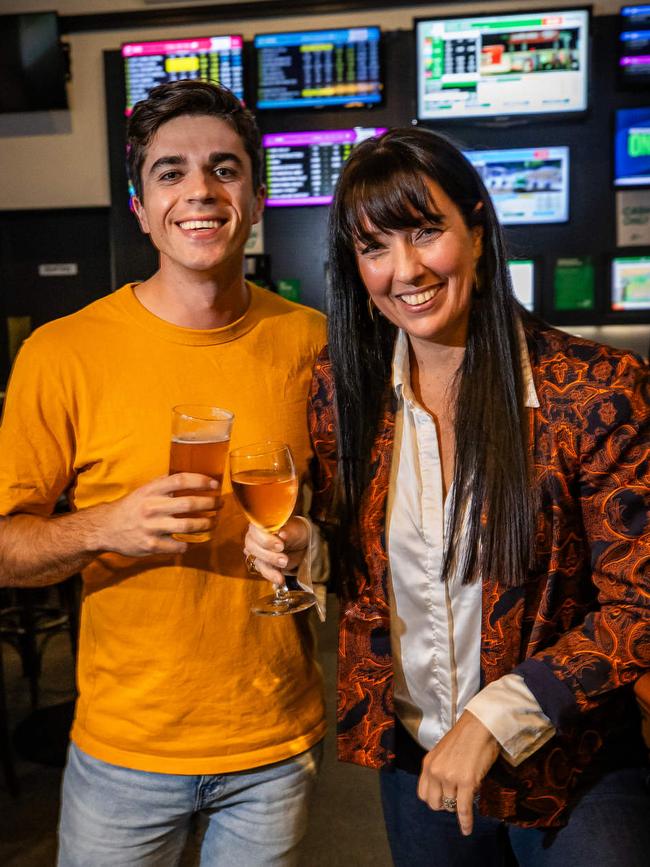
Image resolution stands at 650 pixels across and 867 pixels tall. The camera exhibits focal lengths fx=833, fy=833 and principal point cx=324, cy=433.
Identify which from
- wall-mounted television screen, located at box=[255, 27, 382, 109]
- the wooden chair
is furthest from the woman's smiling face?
wall-mounted television screen, located at box=[255, 27, 382, 109]

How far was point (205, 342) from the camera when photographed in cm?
152

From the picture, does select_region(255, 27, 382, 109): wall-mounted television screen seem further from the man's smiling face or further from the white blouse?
the white blouse

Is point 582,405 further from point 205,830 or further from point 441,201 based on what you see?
point 205,830

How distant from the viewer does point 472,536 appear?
1.31 meters

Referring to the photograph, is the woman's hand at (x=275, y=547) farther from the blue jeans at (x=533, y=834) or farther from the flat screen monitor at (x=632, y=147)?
the flat screen monitor at (x=632, y=147)

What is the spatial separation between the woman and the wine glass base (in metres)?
0.04

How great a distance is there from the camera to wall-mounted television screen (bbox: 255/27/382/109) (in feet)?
16.2

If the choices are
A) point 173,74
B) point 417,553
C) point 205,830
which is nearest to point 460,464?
point 417,553

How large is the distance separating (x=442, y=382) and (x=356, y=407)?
158 millimetres

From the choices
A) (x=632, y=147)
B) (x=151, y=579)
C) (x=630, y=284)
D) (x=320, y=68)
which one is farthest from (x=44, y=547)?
(x=632, y=147)

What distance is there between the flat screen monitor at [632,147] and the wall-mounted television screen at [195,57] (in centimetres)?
228

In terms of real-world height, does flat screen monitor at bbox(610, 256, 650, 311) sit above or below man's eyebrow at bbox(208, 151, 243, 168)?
below

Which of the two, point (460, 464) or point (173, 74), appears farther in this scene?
point (173, 74)

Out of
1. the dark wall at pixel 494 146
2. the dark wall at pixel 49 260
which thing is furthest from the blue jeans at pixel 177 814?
the dark wall at pixel 49 260
